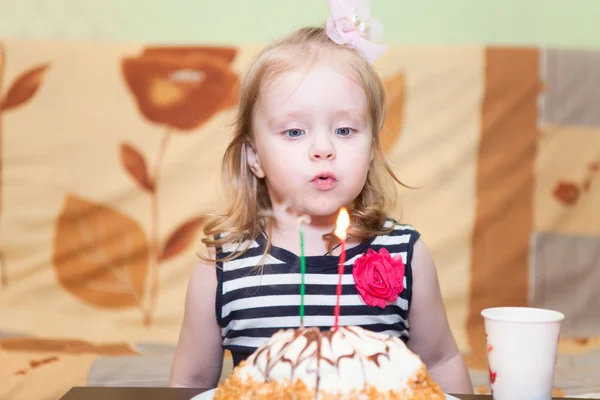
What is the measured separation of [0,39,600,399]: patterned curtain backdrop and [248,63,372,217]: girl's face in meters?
0.74

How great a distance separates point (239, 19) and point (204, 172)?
19.5 inches

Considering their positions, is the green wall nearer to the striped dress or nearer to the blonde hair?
the blonde hair

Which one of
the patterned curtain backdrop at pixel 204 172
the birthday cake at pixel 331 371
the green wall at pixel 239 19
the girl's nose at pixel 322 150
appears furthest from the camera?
the green wall at pixel 239 19

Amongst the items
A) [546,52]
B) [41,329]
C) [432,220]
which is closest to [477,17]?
[546,52]

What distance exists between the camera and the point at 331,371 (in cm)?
69

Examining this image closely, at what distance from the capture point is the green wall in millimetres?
2109

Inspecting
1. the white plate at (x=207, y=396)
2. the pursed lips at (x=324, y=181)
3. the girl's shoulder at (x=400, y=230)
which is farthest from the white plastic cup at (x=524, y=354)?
the girl's shoulder at (x=400, y=230)

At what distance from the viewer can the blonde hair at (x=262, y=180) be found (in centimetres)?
118

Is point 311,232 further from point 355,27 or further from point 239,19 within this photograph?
point 239,19

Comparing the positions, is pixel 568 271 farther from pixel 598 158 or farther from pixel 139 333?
pixel 139 333

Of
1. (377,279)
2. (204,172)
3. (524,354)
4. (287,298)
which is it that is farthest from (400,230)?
(204,172)

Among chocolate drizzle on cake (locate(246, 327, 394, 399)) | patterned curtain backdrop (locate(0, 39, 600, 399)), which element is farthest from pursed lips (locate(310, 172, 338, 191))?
patterned curtain backdrop (locate(0, 39, 600, 399))

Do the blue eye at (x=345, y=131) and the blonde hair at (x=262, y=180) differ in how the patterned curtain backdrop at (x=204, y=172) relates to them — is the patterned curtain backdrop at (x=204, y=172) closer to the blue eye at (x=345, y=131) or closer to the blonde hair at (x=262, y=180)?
the blonde hair at (x=262, y=180)

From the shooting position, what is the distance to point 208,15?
6.93 feet
